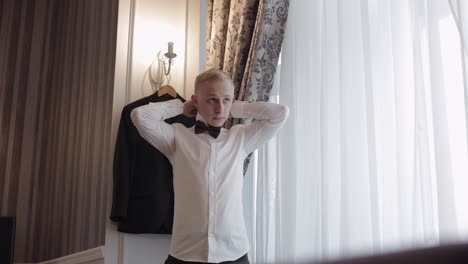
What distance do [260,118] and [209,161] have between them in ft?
0.88

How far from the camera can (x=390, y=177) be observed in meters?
1.51

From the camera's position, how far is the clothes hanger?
8.32 ft

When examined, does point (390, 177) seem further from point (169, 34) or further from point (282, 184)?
point (169, 34)

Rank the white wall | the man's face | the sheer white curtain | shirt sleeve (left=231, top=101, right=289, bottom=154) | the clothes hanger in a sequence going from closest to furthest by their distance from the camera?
the sheer white curtain
the man's face
shirt sleeve (left=231, top=101, right=289, bottom=154)
the white wall
the clothes hanger

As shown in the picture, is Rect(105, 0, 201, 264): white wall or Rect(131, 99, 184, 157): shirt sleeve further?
Rect(105, 0, 201, 264): white wall

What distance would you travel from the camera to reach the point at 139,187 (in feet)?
7.75

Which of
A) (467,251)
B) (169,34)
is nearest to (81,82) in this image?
(169,34)

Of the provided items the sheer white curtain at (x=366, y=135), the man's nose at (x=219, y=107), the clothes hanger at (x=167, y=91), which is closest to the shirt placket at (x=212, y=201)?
the man's nose at (x=219, y=107)

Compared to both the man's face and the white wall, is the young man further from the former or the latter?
the white wall

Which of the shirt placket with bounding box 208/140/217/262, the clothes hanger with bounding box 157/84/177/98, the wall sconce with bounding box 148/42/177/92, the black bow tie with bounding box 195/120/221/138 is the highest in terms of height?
the wall sconce with bounding box 148/42/177/92

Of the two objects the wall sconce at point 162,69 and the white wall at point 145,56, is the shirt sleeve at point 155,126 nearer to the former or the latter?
the white wall at point 145,56

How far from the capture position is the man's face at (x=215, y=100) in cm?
157

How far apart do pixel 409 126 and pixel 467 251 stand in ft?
3.41

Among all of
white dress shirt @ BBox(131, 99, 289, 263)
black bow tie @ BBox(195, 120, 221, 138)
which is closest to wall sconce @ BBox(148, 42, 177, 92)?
white dress shirt @ BBox(131, 99, 289, 263)
